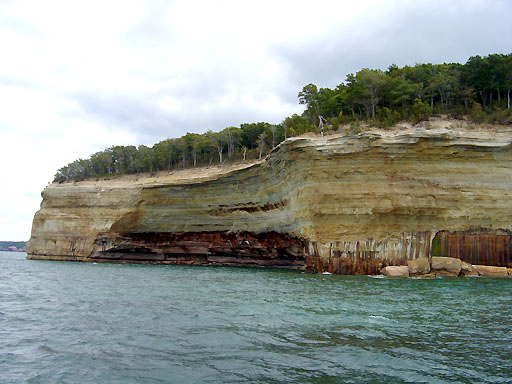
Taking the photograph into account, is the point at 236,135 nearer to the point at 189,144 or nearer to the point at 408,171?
the point at 189,144

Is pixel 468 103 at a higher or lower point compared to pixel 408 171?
higher

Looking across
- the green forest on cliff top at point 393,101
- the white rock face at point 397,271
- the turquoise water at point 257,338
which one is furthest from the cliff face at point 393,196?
the turquoise water at point 257,338

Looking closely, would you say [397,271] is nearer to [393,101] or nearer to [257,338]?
[257,338]

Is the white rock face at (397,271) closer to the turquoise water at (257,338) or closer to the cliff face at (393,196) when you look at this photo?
the cliff face at (393,196)

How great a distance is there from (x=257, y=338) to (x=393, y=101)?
2749 cm

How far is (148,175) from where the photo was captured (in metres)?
44.0

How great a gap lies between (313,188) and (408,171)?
518 cm

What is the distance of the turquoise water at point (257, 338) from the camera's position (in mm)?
Answer: 5098

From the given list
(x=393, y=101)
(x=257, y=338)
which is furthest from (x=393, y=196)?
(x=257, y=338)

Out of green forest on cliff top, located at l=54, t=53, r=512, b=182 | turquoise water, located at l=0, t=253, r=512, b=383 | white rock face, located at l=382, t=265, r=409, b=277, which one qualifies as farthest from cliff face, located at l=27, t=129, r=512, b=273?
turquoise water, located at l=0, t=253, r=512, b=383

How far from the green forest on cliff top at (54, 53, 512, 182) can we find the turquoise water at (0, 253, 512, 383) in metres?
17.1

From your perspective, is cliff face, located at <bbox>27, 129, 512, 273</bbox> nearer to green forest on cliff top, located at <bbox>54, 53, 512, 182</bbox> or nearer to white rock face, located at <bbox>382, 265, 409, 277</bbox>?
white rock face, located at <bbox>382, 265, 409, 277</bbox>

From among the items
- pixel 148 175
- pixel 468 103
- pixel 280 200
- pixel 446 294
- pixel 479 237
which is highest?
pixel 468 103

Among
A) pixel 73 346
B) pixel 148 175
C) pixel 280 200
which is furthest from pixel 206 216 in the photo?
pixel 73 346
